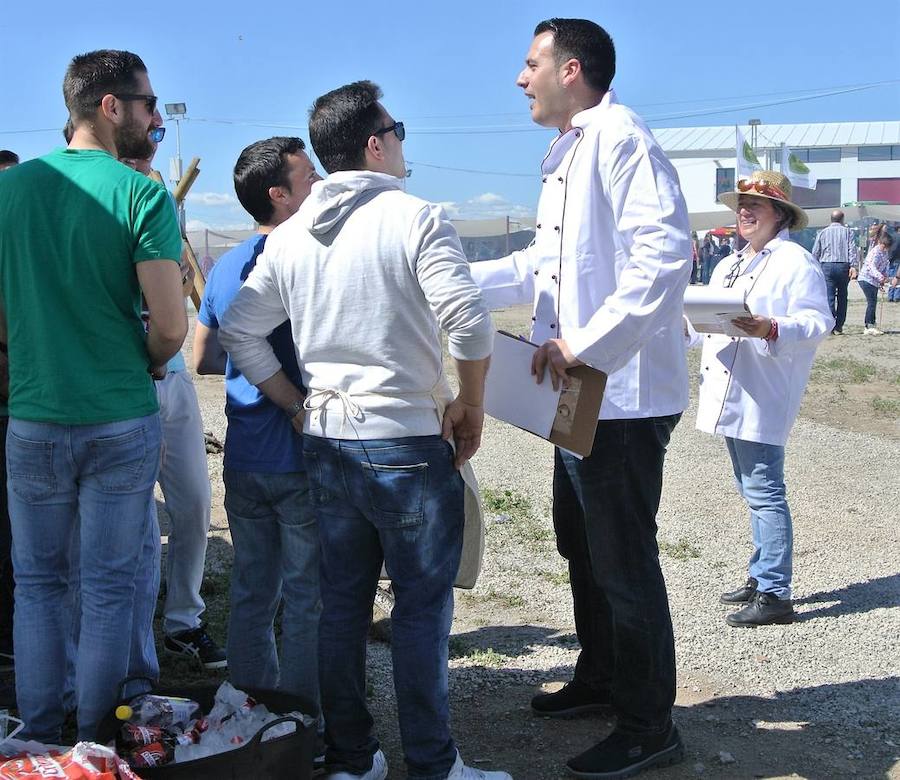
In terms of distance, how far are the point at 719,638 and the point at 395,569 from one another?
2.28m

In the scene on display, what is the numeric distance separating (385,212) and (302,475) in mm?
882

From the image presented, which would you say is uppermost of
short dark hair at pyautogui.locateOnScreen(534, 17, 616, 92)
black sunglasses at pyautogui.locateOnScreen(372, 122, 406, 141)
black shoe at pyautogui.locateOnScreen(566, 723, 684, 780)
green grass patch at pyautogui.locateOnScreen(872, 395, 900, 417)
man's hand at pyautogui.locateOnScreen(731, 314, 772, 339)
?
short dark hair at pyautogui.locateOnScreen(534, 17, 616, 92)

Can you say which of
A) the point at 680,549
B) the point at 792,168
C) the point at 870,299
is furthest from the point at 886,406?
the point at 792,168

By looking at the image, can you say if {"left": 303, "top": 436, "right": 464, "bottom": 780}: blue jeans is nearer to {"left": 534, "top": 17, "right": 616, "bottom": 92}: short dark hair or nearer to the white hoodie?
the white hoodie

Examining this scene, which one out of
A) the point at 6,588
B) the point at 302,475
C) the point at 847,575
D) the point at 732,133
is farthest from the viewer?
the point at 732,133

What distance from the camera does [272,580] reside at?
336cm

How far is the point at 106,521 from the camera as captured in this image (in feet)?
9.70

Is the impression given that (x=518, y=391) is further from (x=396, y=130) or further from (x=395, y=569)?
(x=396, y=130)

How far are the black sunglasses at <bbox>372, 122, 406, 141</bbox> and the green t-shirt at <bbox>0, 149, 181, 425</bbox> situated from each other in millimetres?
621

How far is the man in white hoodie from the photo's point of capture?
2.79 m

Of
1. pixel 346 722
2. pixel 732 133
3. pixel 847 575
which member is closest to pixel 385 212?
pixel 346 722

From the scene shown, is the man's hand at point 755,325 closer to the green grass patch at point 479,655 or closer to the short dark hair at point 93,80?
the green grass patch at point 479,655

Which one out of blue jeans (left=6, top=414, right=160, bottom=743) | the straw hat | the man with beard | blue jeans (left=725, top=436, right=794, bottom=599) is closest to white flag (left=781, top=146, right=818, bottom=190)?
the straw hat

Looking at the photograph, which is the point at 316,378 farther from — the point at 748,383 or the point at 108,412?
the point at 748,383
